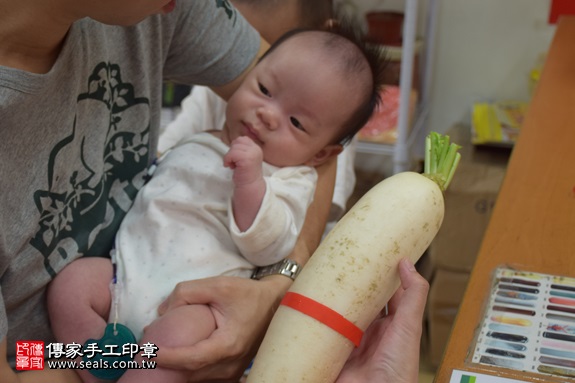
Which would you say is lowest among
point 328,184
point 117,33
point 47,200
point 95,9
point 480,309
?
point 328,184

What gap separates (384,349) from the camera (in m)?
0.78

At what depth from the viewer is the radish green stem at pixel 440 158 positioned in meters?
0.91

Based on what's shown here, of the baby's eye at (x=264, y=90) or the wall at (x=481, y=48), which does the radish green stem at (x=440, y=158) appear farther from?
the wall at (x=481, y=48)

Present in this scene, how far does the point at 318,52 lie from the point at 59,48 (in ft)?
1.53

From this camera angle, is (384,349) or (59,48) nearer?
(384,349)

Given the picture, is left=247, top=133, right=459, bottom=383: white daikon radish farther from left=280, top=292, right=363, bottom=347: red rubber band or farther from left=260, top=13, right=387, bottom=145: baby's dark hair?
left=260, top=13, right=387, bottom=145: baby's dark hair

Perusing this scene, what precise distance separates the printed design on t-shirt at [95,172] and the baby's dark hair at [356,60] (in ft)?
0.97

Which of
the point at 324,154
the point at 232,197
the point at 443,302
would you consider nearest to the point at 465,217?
the point at 443,302

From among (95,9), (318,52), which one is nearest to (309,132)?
(318,52)

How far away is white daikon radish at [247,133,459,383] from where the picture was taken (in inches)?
31.6

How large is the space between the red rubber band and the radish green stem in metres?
0.23

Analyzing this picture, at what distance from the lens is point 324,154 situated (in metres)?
1.29

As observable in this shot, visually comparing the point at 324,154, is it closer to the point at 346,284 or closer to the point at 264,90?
the point at 264,90

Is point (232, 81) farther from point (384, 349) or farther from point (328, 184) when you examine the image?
point (384, 349)
